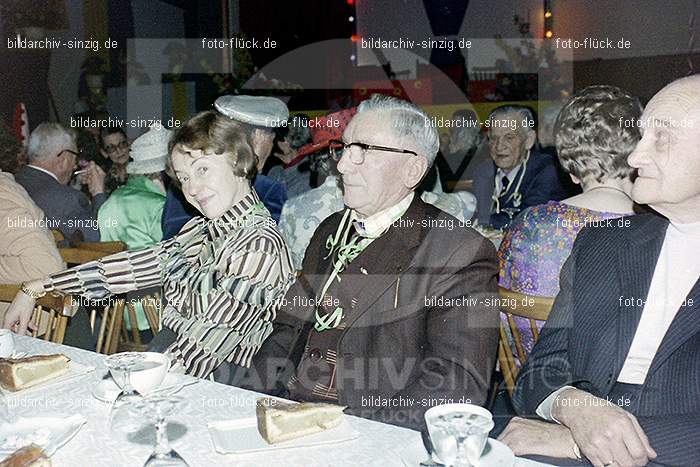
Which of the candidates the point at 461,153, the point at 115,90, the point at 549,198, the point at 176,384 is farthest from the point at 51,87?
the point at 176,384

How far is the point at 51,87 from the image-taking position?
23.5 ft

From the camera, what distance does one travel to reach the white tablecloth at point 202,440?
1.29 metres

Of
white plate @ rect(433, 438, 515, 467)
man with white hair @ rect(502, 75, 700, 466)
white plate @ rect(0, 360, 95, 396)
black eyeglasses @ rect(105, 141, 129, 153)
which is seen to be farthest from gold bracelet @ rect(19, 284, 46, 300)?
black eyeglasses @ rect(105, 141, 129, 153)

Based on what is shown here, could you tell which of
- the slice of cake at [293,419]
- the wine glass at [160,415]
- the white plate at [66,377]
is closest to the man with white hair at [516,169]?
the white plate at [66,377]

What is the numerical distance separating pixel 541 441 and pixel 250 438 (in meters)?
0.71

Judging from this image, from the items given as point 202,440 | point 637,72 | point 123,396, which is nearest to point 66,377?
point 123,396

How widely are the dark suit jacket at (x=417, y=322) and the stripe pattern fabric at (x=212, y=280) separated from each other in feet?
1.06

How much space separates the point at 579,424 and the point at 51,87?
687cm

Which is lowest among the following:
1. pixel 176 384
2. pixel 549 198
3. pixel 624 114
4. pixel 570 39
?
pixel 176 384

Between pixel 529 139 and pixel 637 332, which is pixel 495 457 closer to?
pixel 637 332

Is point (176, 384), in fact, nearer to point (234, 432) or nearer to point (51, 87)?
point (234, 432)

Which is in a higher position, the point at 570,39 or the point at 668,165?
the point at 570,39

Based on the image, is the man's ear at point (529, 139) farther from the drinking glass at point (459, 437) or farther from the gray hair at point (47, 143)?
the drinking glass at point (459, 437)

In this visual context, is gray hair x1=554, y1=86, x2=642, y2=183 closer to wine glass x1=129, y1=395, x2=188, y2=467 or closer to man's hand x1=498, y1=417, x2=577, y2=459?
man's hand x1=498, y1=417, x2=577, y2=459
